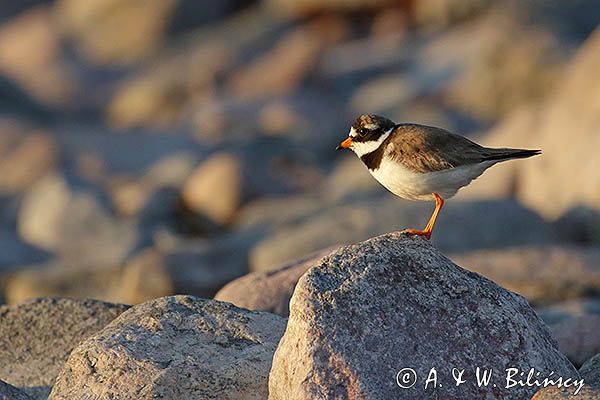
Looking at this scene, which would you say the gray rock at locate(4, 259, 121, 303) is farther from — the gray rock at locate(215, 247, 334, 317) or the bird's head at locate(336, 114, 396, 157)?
the bird's head at locate(336, 114, 396, 157)

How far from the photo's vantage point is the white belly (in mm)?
9258

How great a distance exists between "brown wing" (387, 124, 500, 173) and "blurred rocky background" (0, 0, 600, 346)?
211 centimetres

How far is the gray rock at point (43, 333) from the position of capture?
925 centimetres

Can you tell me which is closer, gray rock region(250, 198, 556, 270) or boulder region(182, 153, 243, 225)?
gray rock region(250, 198, 556, 270)

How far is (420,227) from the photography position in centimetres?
1599

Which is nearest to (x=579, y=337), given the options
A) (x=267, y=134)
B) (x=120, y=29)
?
(x=267, y=134)

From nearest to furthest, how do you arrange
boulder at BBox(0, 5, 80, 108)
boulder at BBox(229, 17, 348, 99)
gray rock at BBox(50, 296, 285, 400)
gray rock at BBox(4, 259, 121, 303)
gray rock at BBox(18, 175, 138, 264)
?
gray rock at BBox(50, 296, 285, 400) → gray rock at BBox(4, 259, 121, 303) → gray rock at BBox(18, 175, 138, 264) → boulder at BBox(229, 17, 348, 99) → boulder at BBox(0, 5, 80, 108)

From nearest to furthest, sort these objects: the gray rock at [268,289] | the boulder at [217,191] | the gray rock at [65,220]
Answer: the gray rock at [268,289] < the boulder at [217,191] < the gray rock at [65,220]

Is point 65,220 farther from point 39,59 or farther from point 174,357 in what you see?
point 39,59

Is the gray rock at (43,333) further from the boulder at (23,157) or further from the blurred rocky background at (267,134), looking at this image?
the boulder at (23,157)

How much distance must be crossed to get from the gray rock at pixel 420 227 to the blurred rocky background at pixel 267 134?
31mm

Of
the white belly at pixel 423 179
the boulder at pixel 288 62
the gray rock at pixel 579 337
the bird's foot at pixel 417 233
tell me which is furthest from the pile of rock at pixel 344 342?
the boulder at pixel 288 62

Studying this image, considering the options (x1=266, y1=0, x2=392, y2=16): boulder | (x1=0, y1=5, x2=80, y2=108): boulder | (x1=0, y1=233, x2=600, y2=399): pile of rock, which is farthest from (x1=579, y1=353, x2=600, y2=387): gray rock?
(x1=0, y1=5, x2=80, y2=108): boulder

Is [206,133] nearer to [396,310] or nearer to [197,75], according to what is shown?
[197,75]
